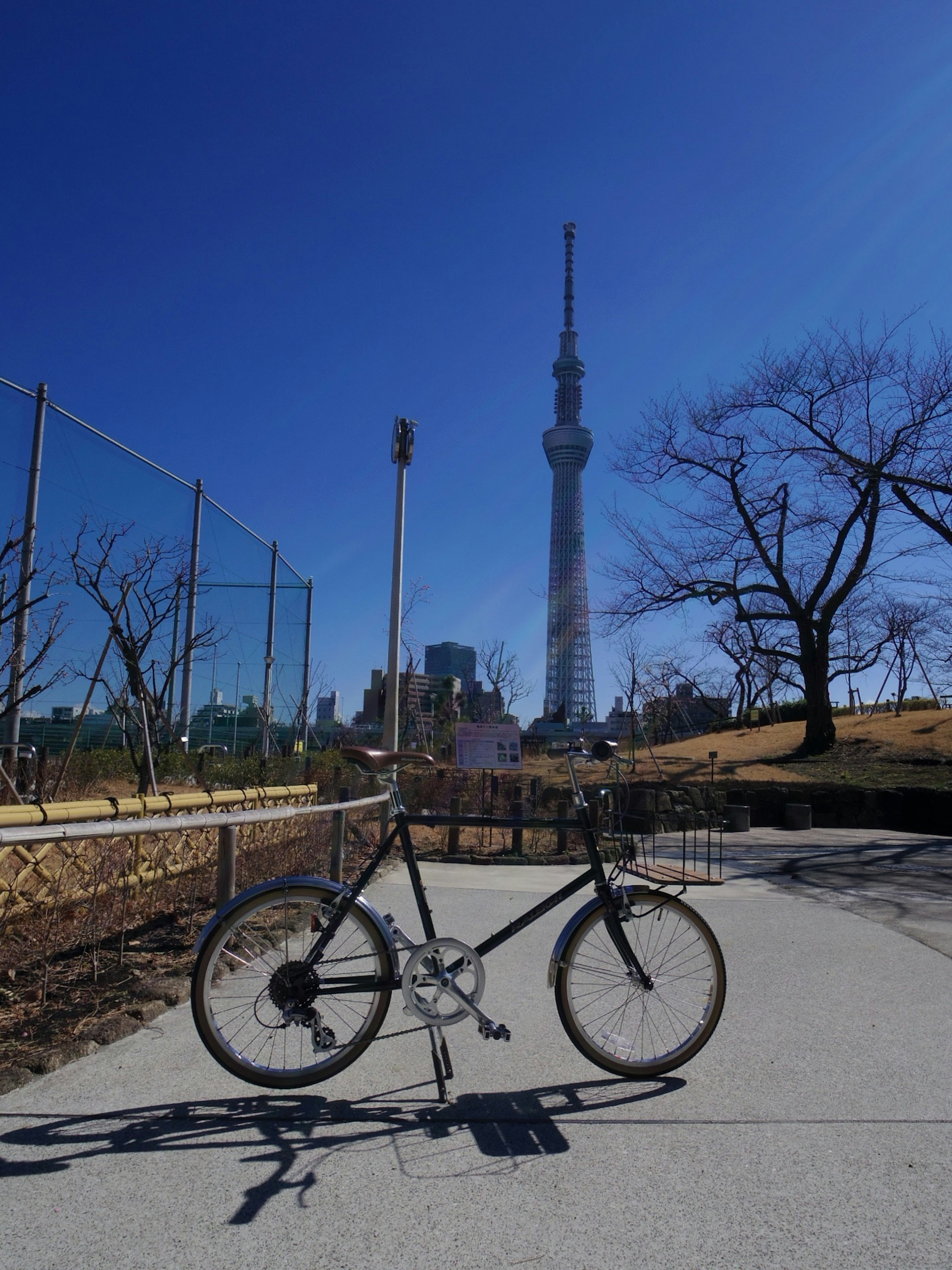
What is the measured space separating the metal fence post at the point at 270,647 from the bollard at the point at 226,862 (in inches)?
453

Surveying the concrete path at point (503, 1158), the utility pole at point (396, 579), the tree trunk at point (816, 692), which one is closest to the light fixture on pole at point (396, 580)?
the utility pole at point (396, 579)

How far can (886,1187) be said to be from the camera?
241 centimetres

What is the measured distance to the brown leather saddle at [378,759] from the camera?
10.8ft

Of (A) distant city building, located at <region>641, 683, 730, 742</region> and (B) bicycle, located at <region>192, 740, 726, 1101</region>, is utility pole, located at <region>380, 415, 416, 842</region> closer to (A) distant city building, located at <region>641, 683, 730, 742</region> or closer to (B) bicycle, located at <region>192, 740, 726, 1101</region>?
(B) bicycle, located at <region>192, 740, 726, 1101</region>

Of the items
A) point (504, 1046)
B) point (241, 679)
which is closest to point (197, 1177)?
point (504, 1046)

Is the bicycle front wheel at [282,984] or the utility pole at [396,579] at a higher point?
the utility pole at [396,579]

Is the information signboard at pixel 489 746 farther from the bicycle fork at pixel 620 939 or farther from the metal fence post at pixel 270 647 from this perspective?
the bicycle fork at pixel 620 939

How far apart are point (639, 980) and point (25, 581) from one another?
19.6 ft

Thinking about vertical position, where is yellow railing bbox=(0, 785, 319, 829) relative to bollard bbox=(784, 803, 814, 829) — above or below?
above

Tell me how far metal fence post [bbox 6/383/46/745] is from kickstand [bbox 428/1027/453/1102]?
14.6 feet

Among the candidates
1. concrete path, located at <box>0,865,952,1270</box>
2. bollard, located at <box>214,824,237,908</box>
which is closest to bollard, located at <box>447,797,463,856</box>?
bollard, located at <box>214,824,237,908</box>

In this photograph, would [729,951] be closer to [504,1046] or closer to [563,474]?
[504,1046]

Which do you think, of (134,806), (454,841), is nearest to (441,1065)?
(134,806)

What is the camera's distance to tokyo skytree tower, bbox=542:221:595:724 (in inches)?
3588
